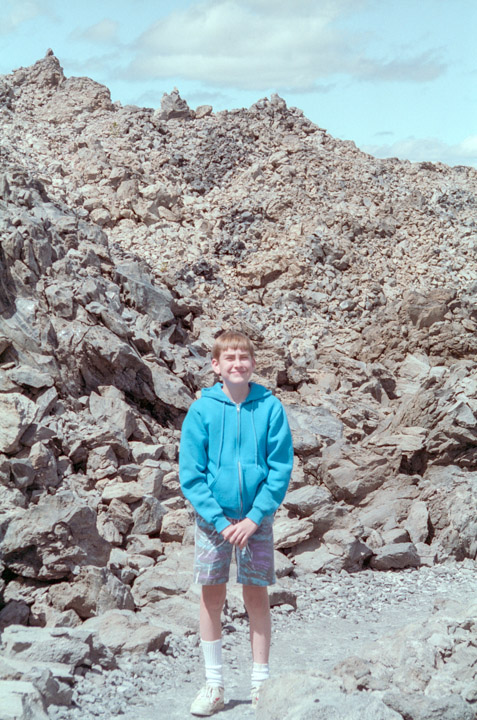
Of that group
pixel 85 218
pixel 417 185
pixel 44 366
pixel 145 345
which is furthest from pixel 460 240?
pixel 44 366

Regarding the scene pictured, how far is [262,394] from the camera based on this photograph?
12.9 ft

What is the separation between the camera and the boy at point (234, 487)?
3.78 meters

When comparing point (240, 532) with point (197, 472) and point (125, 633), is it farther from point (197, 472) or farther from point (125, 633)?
point (125, 633)

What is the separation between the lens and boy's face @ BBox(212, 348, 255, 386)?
3906 mm

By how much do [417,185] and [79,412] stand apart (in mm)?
15825

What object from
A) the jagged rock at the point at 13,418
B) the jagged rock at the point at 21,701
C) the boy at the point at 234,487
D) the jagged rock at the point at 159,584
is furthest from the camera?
the jagged rock at the point at 13,418

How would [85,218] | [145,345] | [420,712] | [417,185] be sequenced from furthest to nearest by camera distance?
1. [417,185]
2. [85,218]
3. [145,345]
4. [420,712]

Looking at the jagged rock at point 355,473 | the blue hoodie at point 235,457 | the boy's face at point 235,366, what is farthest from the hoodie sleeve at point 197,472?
the jagged rock at point 355,473

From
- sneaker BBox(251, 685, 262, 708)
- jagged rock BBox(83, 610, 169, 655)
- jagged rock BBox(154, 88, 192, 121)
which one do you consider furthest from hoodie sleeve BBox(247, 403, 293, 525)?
jagged rock BBox(154, 88, 192, 121)

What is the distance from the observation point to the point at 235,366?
12.9ft

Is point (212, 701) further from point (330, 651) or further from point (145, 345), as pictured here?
point (145, 345)

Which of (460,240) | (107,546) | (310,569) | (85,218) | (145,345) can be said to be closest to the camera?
(107,546)

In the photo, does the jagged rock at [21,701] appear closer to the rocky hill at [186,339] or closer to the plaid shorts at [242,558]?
the rocky hill at [186,339]

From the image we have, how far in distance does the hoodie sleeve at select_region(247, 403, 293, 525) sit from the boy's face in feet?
0.82
